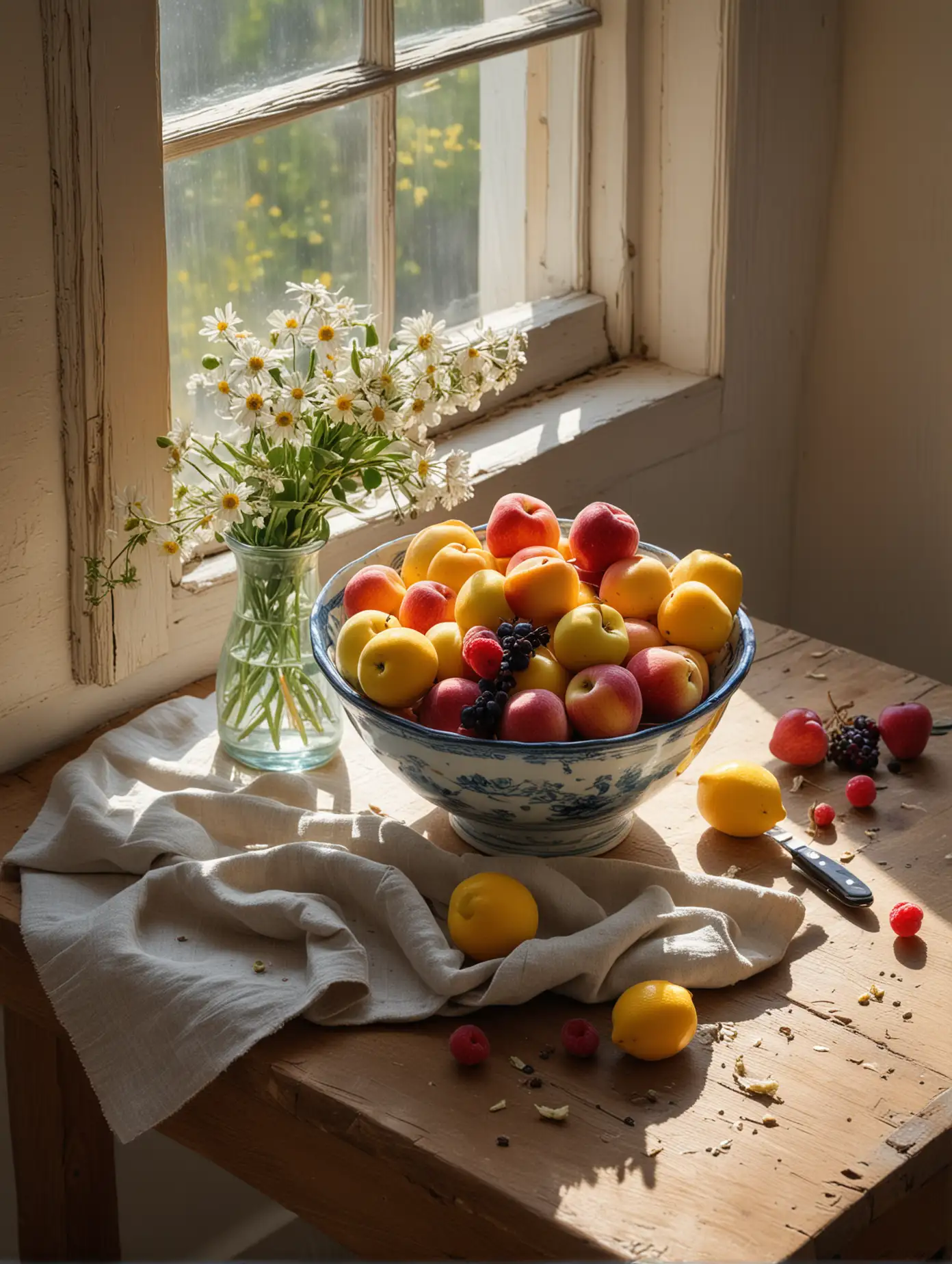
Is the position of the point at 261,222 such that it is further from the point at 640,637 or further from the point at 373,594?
the point at 640,637

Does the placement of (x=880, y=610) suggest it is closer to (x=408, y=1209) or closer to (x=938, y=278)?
(x=938, y=278)

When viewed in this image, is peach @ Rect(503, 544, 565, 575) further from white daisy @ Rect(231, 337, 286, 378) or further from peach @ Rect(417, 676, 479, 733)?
white daisy @ Rect(231, 337, 286, 378)

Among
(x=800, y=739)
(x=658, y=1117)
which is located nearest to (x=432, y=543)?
(x=800, y=739)

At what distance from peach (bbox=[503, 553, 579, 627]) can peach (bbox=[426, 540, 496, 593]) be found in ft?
0.19

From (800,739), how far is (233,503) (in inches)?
21.0

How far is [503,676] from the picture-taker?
1.02 m

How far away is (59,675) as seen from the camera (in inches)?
48.3

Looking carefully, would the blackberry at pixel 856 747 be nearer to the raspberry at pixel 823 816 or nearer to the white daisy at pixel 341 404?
the raspberry at pixel 823 816

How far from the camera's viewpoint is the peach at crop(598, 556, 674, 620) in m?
1.11

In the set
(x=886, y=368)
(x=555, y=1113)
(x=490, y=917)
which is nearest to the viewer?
(x=555, y=1113)

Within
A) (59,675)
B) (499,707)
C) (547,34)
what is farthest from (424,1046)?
(547,34)

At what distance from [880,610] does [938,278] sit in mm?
445

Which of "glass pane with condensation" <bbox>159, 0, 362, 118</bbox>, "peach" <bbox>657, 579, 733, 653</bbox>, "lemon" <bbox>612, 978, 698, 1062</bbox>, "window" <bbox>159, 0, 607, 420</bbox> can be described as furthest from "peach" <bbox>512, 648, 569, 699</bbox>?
"glass pane with condensation" <bbox>159, 0, 362, 118</bbox>

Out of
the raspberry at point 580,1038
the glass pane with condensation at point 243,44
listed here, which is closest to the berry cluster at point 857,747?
the raspberry at point 580,1038
